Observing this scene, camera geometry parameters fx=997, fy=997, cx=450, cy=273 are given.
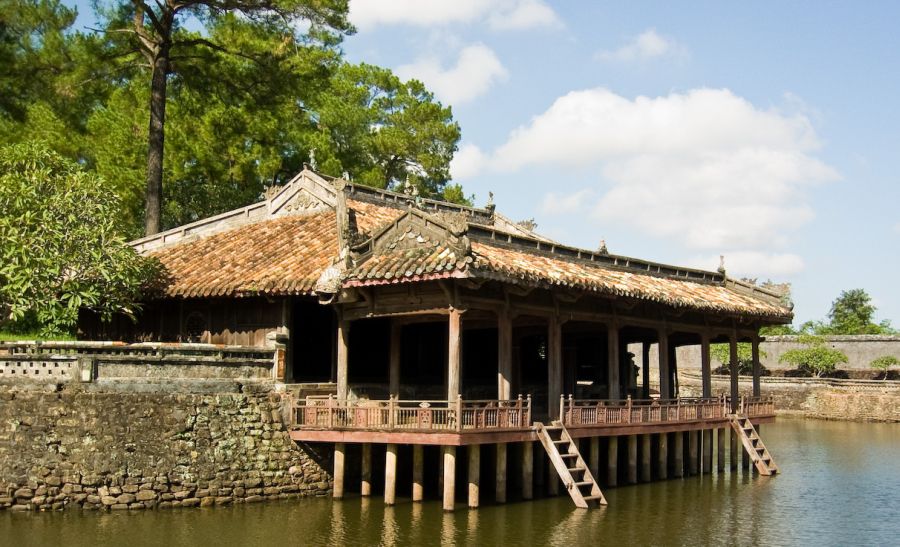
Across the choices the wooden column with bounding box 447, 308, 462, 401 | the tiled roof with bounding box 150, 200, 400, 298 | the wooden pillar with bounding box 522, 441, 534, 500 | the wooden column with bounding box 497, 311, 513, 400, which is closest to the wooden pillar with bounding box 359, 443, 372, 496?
the wooden column with bounding box 447, 308, 462, 401

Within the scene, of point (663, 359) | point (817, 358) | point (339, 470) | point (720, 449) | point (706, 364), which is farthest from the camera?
point (817, 358)

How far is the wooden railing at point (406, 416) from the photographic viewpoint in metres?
19.8

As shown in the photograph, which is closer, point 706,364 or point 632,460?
point 632,460

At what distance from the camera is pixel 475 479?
2038 centimetres

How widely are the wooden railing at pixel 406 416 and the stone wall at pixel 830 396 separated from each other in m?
34.4

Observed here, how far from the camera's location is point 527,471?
2175 centimetres

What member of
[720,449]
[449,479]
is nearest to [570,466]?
[449,479]

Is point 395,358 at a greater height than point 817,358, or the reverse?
point 817,358

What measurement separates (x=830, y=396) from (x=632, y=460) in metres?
36.5

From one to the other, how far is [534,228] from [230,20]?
15.2 metres

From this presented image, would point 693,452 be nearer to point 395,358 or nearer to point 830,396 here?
point 395,358

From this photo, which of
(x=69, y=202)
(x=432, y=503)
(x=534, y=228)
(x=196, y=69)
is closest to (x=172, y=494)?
(x=432, y=503)

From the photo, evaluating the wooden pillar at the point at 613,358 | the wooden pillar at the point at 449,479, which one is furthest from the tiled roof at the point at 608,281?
the wooden pillar at the point at 449,479

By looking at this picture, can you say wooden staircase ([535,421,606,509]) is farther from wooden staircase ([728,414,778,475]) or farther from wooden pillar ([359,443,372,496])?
wooden staircase ([728,414,778,475])
